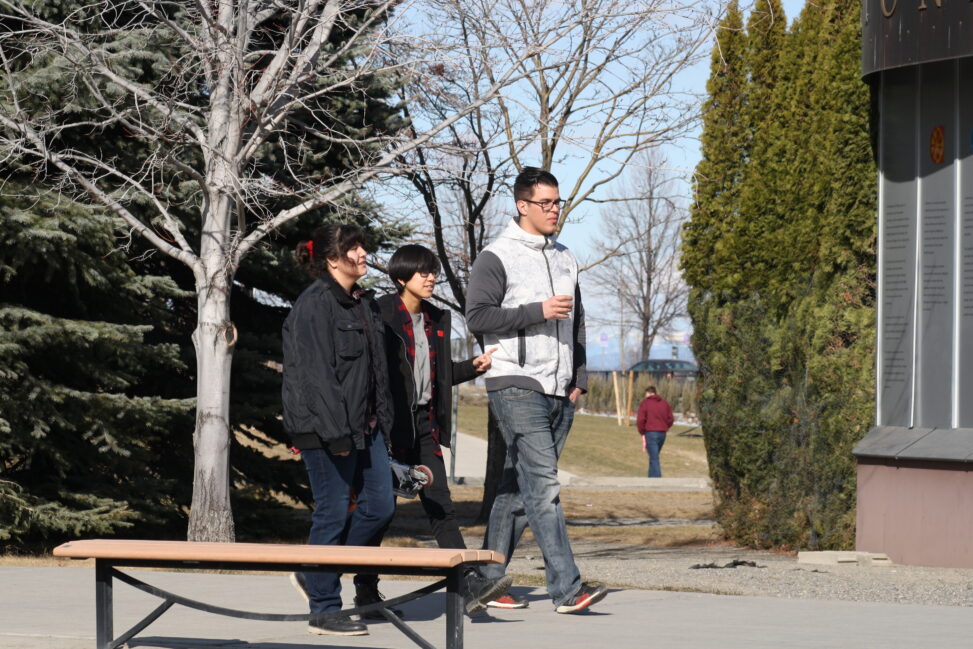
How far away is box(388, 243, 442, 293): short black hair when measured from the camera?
6.39 meters

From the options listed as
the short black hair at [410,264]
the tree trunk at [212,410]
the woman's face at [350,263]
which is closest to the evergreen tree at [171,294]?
the tree trunk at [212,410]

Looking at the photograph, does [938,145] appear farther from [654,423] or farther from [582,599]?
[654,423]

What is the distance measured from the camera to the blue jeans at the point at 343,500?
18.5ft

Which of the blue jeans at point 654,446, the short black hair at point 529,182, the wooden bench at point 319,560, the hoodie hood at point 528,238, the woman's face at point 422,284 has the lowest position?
the blue jeans at point 654,446

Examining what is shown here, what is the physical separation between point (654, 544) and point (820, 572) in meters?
4.73

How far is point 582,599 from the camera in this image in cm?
614

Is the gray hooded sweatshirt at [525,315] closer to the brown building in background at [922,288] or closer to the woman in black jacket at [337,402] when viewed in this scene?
the woman in black jacket at [337,402]

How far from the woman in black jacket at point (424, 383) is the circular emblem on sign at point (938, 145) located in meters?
5.47

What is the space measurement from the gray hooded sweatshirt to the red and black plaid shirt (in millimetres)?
279

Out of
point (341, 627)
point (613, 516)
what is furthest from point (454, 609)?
point (613, 516)

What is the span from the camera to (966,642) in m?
5.63

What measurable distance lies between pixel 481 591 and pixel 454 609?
1.33m

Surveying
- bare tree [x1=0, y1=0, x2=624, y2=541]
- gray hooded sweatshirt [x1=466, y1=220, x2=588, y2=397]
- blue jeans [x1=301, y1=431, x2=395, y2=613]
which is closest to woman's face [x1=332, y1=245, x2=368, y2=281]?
gray hooded sweatshirt [x1=466, y1=220, x2=588, y2=397]

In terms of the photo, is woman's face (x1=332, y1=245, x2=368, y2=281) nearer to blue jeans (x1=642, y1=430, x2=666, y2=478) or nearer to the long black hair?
the long black hair
